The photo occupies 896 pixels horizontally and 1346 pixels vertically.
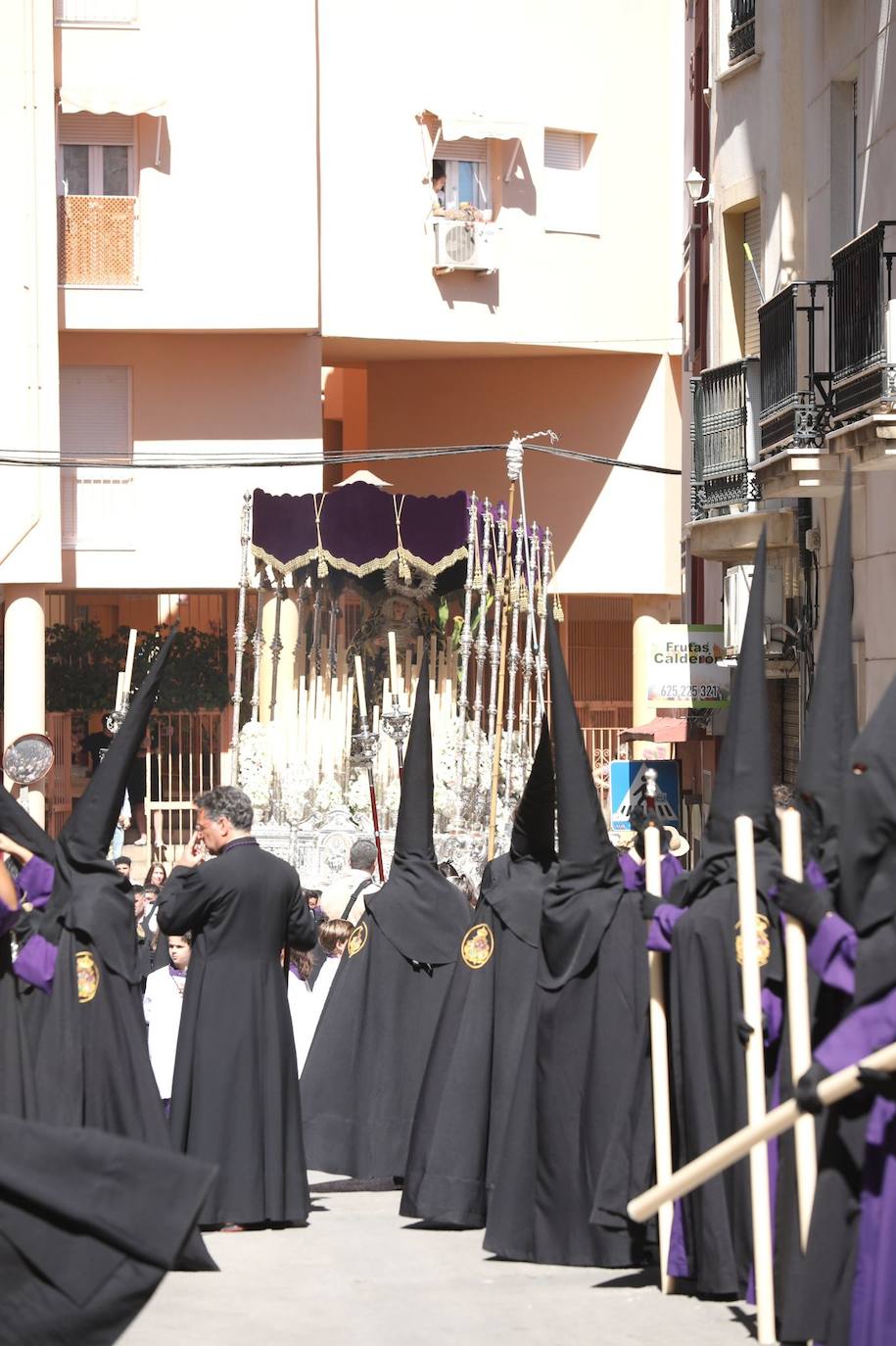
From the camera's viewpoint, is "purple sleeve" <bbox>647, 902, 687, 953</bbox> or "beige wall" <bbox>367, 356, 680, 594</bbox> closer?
"purple sleeve" <bbox>647, 902, 687, 953</bbox>

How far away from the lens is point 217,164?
1067 inches

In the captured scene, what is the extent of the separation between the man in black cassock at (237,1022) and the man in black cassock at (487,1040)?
60 centimetres

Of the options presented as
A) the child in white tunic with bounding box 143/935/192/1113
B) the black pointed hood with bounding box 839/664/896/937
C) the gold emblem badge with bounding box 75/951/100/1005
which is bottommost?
the child in white tunic with bounding box 143/935/192/1113

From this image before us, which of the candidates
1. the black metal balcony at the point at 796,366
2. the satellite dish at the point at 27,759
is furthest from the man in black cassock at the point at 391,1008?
the satellite dish at the point at 27,759

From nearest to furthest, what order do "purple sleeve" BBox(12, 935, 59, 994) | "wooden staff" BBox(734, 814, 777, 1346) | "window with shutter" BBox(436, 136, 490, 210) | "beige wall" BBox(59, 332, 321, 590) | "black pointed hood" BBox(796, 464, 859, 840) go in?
"black pointed hood" BBox(796, 464, 859, 840)
"wooden staff" BBox(734, 814, 777, 1346)
"purple sleeve" BBox(12, 935, 59, 994)
"beige wall" BBox(59, 332, 321, 590)
"window with shutter" BBox(436, 136, 490, 210)

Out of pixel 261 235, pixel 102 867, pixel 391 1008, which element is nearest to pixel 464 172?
pixel 261 235

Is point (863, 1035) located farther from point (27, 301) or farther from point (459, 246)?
point (459, 246)

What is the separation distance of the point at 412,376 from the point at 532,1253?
71.9 feet

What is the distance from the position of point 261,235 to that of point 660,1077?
1971cm

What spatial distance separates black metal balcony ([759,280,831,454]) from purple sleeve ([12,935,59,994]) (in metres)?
9.01

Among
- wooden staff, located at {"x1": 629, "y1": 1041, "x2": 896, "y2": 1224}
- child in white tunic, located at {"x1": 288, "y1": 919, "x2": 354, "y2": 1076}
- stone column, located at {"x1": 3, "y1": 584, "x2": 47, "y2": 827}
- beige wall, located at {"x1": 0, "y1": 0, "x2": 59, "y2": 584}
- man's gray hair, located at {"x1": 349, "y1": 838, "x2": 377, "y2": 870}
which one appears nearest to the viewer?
wooden staff, located at {"x1": 629, "y1": 1041, "x2": 896, "y2": 1224}

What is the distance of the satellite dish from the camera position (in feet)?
70.7

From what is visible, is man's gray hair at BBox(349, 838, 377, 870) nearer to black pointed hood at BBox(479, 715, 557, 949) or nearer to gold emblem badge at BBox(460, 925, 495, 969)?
gold emblem badge at BBox(460, 925, 495, 969)

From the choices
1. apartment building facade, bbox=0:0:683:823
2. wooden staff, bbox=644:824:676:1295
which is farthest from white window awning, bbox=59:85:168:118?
wooden staff, bbox=644:824:676:1295
